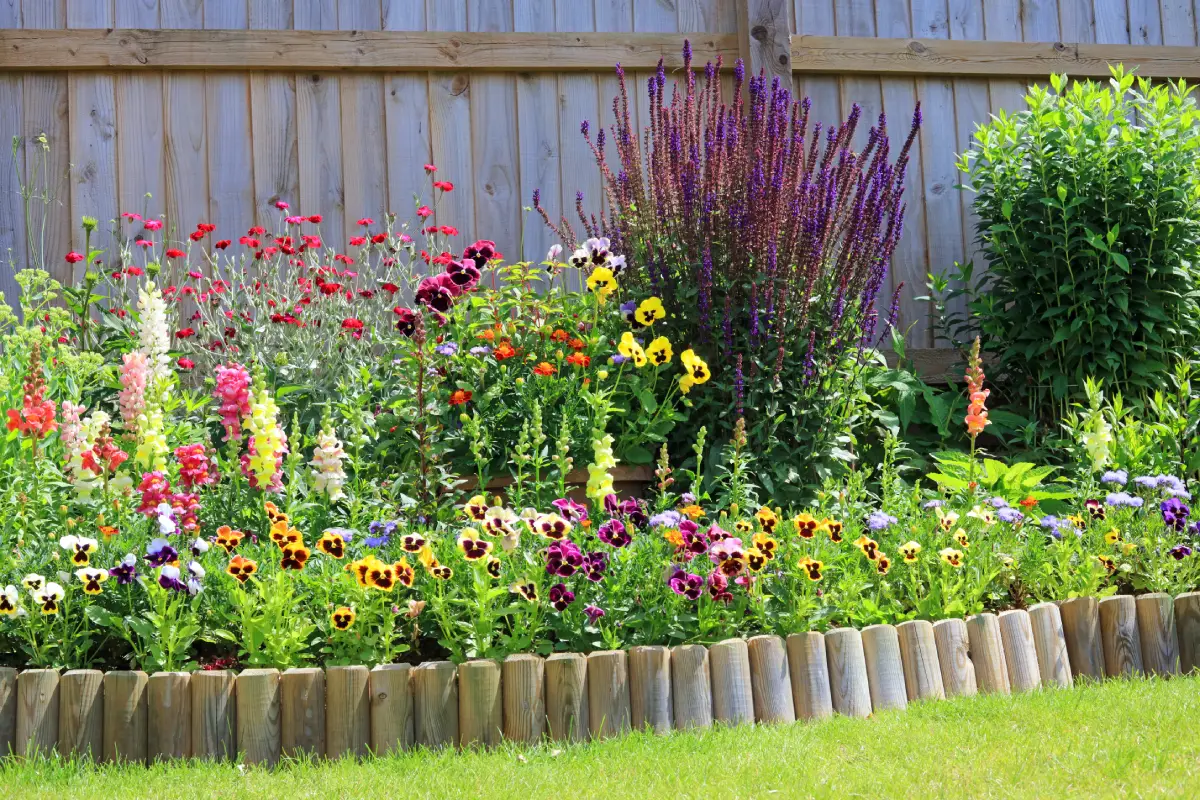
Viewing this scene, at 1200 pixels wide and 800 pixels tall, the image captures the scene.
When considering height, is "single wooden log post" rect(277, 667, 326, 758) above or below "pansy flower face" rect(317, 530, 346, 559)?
below

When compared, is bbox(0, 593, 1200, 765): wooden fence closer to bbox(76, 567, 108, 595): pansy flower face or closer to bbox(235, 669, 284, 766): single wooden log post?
bbox(235, 669, 284, 766): single wooden log post

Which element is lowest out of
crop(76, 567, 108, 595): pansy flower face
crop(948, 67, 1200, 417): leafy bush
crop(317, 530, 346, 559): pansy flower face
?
crop(76, 567, 108, 595): pansy flower face

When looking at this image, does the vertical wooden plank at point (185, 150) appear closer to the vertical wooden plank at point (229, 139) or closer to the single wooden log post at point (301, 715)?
the vertical wooden plank at point (229, 139)

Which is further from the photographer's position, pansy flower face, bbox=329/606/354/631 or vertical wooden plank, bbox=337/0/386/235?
vertical wooden plank, bbox=337/0/386/235

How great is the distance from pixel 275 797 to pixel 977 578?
1719 millimetres

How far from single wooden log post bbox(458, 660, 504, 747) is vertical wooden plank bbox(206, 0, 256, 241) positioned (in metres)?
A: 2.92

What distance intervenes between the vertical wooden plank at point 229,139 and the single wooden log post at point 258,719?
2820 mm

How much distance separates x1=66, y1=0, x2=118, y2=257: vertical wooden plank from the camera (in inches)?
182

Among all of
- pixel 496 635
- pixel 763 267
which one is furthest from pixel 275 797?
pixel 763 267

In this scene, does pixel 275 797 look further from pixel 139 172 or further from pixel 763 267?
pixel 139 172

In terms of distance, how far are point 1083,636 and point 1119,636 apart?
9 centimetres

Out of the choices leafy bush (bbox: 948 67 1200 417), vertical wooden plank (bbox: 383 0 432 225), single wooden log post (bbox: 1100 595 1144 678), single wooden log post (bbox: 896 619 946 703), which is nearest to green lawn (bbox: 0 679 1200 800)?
single wooden log post (bbox: 896 619 946 703)

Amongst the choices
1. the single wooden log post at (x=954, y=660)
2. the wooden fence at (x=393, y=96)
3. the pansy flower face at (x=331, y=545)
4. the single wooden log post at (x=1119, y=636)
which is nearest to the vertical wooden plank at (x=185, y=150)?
the wooden fence at (x=393, y=96)

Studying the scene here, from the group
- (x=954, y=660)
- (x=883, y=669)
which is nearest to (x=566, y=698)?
(x=883, y=669)
